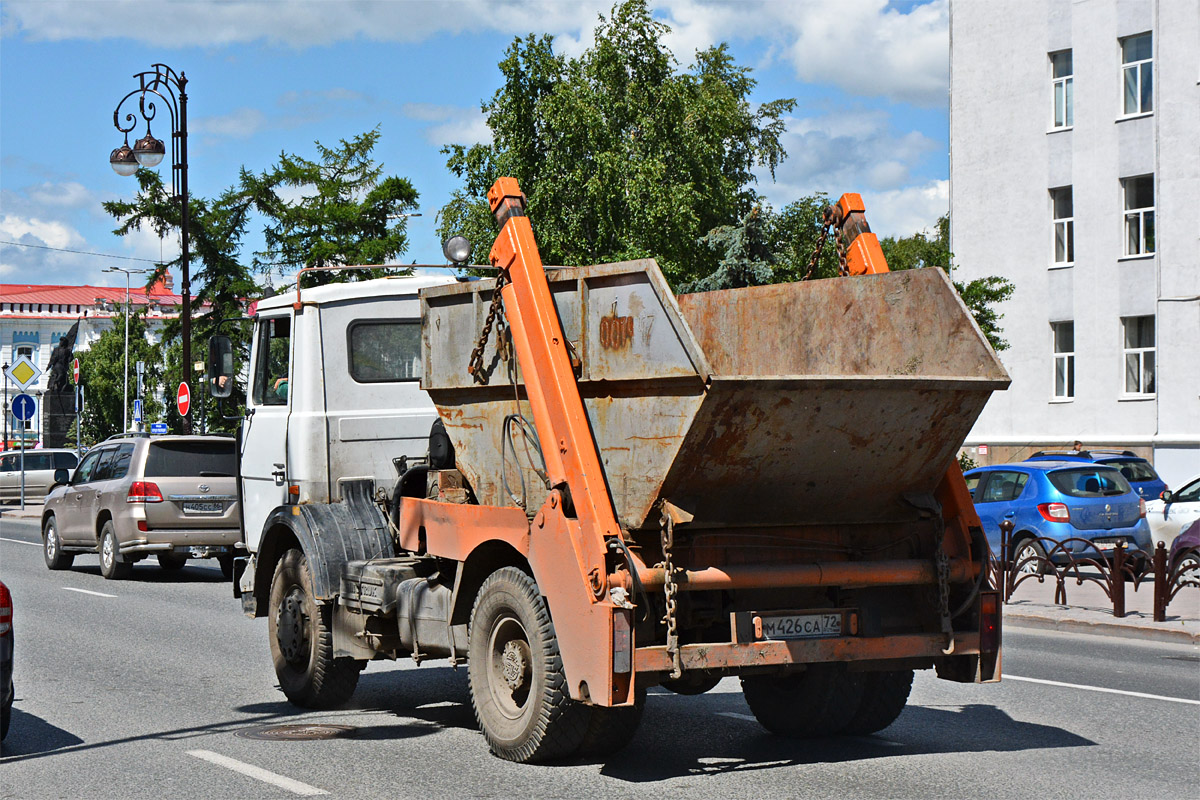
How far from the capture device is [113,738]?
809cm

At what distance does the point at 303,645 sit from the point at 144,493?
10686mm

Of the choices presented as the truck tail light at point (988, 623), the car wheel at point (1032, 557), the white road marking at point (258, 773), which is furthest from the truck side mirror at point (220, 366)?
the car wheel at point (1032, 557)

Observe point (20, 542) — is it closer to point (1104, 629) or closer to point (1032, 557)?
point (1032, 557)

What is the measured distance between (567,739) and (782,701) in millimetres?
1606

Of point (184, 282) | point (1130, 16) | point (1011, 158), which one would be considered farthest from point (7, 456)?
point (1130, 16)

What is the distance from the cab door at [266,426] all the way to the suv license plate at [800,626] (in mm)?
3982

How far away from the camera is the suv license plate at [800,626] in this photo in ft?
Result: 22.5

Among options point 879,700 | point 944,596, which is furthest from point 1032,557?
point 944,596

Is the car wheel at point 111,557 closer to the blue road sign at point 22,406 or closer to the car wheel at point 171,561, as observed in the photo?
the car wheel at point 171,561

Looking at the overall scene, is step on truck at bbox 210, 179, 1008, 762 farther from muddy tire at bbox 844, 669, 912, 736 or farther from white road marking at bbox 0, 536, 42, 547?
white road marking at bbox 0, 536, 42, 547

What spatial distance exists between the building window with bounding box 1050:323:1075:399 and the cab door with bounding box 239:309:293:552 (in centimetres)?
3208

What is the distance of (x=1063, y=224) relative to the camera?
3950 cm

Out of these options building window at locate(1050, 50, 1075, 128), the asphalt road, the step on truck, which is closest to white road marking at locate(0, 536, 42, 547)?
the asphalt road

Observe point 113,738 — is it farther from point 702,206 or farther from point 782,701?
point 702,206
